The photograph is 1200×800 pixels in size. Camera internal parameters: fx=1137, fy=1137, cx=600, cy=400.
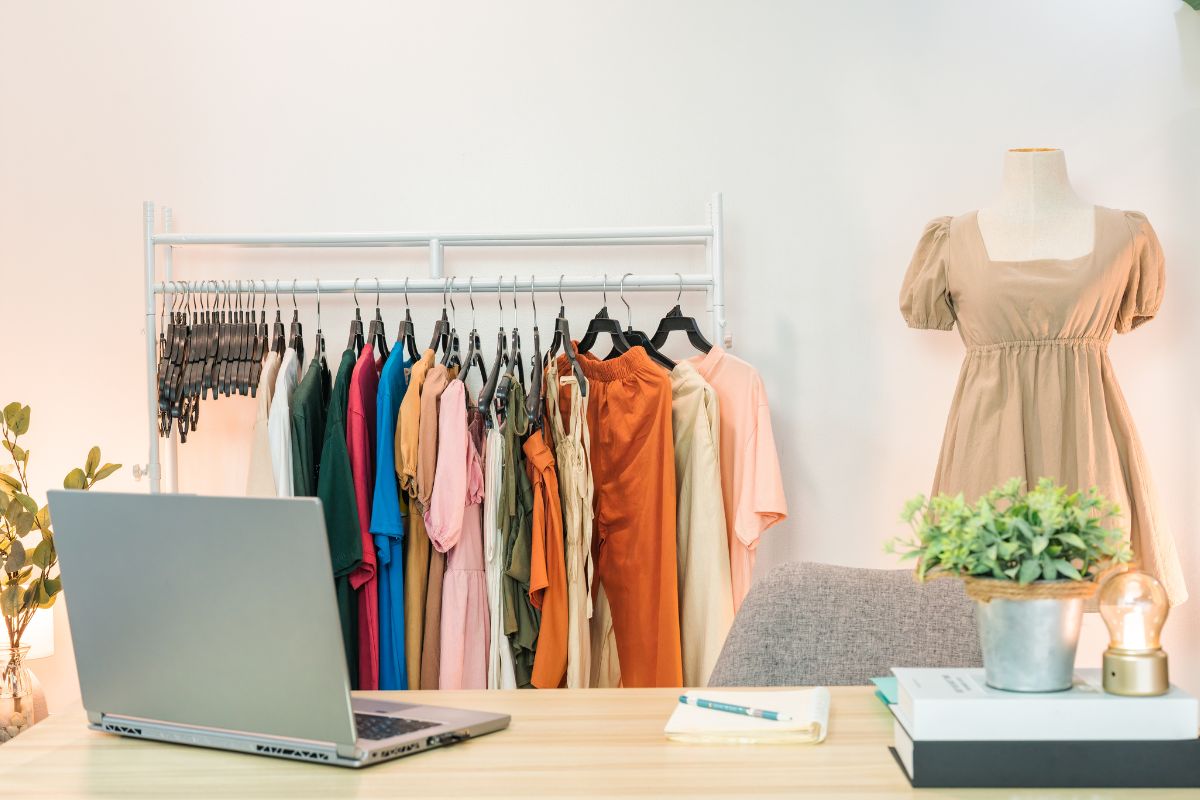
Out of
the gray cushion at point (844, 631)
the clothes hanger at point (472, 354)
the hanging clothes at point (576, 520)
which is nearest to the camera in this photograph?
the gray cushion at point (844, 631)

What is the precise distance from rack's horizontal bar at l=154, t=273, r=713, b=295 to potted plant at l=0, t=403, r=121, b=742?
54cm

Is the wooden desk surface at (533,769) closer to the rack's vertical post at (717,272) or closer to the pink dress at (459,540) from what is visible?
the pink dress at (459,540)

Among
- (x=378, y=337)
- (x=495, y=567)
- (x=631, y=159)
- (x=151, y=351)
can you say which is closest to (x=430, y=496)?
(x=495, y=567)

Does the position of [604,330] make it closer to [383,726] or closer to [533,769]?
[383,726]

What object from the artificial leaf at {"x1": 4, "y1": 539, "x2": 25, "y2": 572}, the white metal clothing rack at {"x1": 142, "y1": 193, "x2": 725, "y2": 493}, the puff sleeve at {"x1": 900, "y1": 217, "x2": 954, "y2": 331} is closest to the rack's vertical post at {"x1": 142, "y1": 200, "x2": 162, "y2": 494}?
the white metal clothing rack at {"x1": 142, "y1": 193, "x2": 725, "y2": 493}

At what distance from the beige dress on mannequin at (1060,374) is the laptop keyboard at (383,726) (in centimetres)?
158

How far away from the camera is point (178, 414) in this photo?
9.05 ft

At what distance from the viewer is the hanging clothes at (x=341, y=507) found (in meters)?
2.52

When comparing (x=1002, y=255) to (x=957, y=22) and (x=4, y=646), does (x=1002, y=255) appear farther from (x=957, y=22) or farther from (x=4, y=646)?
(x=4, y=646)

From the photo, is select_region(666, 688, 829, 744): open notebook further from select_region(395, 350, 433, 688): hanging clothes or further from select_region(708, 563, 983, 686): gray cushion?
select_region(395, 350, 433, 688): hanging clothes

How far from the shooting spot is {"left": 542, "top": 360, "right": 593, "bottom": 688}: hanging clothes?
2568 mm

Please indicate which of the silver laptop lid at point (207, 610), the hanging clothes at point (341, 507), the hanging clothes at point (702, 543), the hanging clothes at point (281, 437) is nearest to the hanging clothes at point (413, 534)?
the hanging clothes at point (341, 507)

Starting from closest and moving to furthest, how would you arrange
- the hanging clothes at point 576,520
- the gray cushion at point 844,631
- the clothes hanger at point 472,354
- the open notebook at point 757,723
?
the open notebook at point 757,723
the gray cushion at point 844,631
the hanging clothes at point 576,520
the clothes hanger at point 472,354

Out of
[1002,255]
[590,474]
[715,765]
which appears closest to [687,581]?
[590,474]
